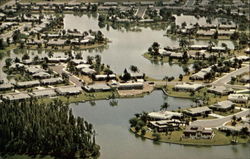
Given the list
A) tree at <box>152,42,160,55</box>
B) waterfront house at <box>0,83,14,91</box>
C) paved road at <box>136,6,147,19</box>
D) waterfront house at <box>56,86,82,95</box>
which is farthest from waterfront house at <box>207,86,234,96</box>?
paved road at <box>136,6,147,19</box>

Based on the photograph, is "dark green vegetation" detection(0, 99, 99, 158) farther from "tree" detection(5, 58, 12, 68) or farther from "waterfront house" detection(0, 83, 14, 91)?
"tree" detection(5, 58, 12, 68)

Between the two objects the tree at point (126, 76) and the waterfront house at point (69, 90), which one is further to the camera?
the tree at point (126, 76)

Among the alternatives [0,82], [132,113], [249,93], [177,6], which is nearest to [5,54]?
[0,82]

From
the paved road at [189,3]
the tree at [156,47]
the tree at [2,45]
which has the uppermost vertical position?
the paved road at [189,3]

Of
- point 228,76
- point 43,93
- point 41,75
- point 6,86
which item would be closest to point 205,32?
point 228,76

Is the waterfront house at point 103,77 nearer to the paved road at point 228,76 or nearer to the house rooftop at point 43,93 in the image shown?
the house rooftop at point 43,93

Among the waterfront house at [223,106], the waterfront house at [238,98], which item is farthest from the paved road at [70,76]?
the waterfront house at [238,98]

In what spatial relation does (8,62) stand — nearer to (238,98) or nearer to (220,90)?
(220,90)
